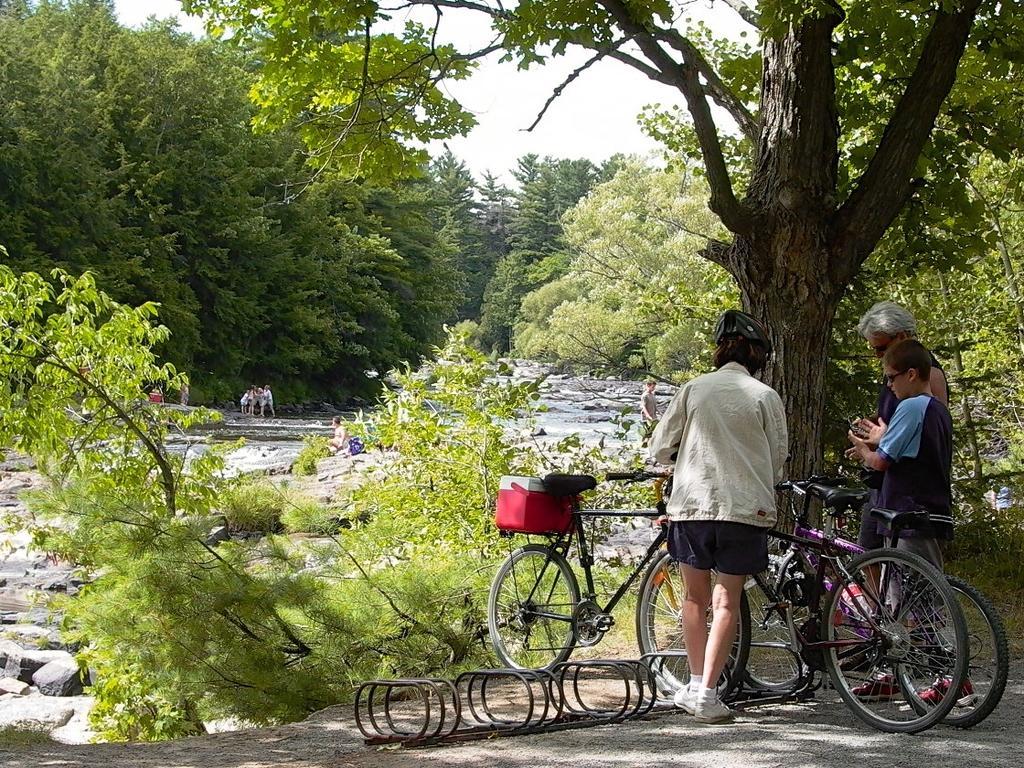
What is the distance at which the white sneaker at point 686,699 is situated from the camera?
4.90m

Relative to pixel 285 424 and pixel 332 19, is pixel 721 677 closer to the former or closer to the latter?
pixel 332 19

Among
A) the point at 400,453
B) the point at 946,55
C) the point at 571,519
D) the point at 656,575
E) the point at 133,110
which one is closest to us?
the point at 656,575

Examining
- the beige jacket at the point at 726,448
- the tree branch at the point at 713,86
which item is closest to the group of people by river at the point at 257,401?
the tree branch at the point at 713,86

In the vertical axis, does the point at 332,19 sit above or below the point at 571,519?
above

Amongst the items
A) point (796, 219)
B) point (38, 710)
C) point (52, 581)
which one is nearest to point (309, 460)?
point (52, 581)

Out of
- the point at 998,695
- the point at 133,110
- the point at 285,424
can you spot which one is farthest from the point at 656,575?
the point at 133,110

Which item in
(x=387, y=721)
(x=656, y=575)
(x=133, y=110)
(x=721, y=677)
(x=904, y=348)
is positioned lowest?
(x=387, y=721)

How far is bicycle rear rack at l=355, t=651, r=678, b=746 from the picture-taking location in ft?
16.4

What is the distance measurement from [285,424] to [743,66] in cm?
3529

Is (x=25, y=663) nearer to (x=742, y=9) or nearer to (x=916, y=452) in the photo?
(x=742, y=9)

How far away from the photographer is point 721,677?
5180mm

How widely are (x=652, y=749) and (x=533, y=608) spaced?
5.84 feet

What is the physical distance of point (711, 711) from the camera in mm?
4855

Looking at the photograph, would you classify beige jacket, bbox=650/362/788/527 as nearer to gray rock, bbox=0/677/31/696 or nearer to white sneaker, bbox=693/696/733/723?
white sneaker, bbox=693/696/733/723
